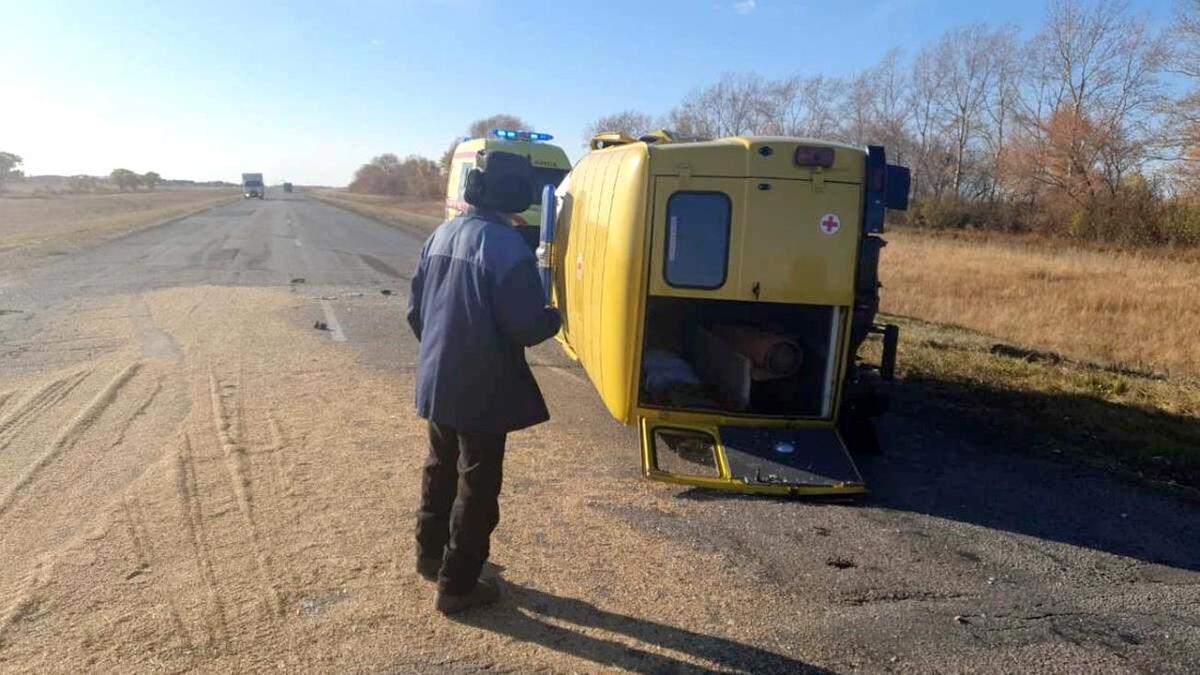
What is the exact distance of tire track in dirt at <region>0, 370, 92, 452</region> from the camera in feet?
20.3

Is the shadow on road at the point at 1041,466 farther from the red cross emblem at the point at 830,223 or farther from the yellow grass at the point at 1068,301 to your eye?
the yellow grass at the point at 1068,301

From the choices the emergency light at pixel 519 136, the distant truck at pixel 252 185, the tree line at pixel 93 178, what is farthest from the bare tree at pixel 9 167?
the emergency light at pixel 519 136

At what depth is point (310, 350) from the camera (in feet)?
31.0

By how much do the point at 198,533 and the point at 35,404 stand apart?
3.43 m

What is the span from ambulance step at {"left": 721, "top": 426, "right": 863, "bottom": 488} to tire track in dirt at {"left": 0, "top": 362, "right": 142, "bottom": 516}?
4.40m

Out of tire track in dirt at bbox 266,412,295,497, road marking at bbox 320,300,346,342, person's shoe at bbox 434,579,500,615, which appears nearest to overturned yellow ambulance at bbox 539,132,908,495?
person's shoe at bbox 434,579,500,615

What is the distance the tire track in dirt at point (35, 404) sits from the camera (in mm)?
6172

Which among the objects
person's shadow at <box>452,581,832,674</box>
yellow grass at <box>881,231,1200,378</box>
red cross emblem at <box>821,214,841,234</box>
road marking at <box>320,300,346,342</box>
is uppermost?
red cross emblem at <box>821,214,841,234</box>

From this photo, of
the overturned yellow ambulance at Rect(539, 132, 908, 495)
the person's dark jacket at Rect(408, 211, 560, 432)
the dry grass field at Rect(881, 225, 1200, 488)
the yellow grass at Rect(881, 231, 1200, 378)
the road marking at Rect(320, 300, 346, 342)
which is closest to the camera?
the person's dark jacket at Rect(408, 211, 560, 432)

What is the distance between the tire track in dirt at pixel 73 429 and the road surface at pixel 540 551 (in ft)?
0.10

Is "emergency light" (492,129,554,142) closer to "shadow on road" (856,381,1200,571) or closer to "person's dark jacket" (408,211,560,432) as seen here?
"shadow on road" (856,381,1200,571)

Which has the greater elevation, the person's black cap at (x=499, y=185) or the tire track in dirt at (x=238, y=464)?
the person's black cap at (x=499, y=185)

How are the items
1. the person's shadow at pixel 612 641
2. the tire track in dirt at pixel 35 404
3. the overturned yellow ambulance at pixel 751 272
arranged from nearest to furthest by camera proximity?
the person's shadow at pixel 612 641
the overturned yellow ambulance at pixel 751 272
the tire track in dirt at pixel 35 404

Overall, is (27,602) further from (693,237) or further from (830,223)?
(830,223)
